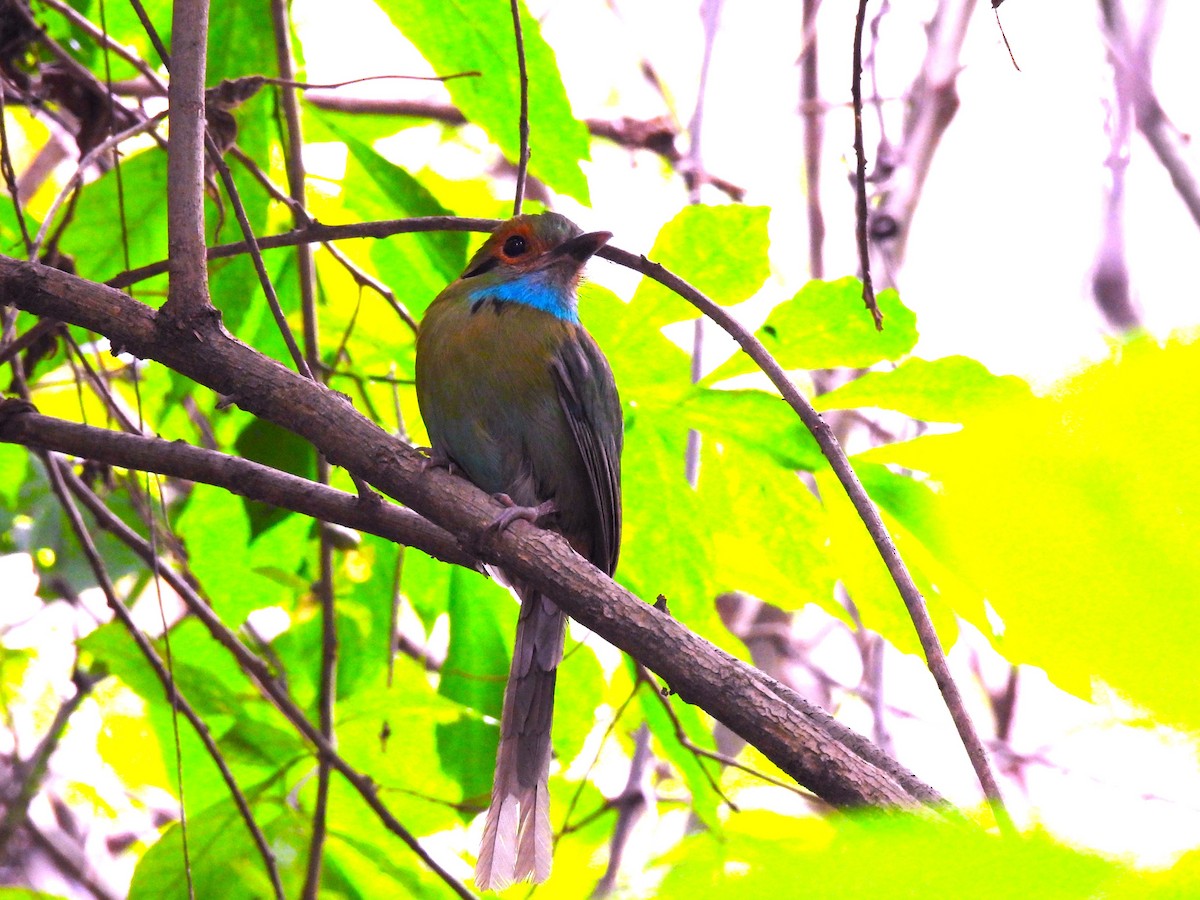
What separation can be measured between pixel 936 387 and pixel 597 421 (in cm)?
83

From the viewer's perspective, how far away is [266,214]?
3.23 meters

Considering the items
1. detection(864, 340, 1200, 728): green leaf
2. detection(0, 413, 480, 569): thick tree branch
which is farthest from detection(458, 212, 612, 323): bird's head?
detection(864, 340, 1200, 728): green leaf

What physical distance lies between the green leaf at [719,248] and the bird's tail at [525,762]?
2.85ft

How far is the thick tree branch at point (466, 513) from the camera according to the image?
1.67 meters

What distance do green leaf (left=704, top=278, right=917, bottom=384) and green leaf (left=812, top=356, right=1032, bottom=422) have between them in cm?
5

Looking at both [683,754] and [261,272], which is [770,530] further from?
[261,272]

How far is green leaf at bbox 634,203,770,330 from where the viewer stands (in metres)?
2.71

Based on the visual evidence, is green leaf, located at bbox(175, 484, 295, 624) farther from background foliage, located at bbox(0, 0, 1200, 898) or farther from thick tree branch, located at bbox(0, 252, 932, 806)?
thick tree branch, located at bbox(0, 252, 932, 806)

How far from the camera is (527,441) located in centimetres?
311

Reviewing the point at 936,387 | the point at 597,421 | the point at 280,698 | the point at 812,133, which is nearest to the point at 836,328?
the point at 936,387

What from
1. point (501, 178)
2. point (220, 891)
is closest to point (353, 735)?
point (220, 891)

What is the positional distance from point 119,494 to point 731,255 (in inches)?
98.1

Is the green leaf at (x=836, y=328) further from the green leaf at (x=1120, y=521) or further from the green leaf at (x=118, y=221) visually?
the green leaf at (x=1120, y=521)

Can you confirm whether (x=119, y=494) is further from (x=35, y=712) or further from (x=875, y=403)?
(x=875, y=403)
